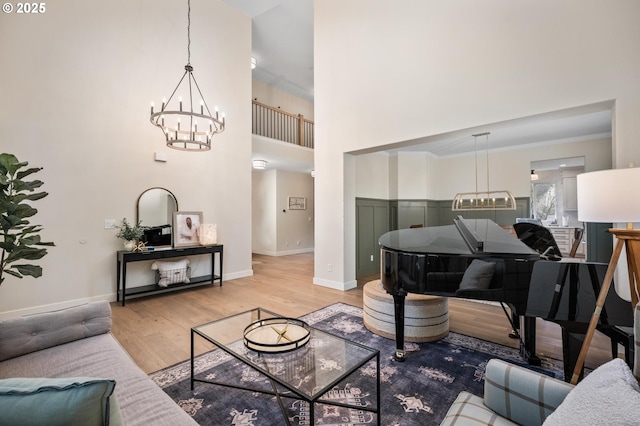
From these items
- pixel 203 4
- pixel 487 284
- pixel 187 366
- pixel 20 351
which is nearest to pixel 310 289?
pixel 187 366

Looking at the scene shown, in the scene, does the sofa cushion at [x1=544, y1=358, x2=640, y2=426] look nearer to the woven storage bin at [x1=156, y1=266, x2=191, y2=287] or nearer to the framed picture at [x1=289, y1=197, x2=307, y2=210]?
the woven storage bin at [x1=156, y1=266, x2=191, y2=287]

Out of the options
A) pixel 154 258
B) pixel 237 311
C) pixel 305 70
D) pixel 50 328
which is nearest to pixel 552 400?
pixel 50 328

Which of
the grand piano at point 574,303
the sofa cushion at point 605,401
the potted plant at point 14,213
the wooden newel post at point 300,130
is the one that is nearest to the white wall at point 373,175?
the wooden newel post at point 300,130

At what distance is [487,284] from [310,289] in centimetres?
319

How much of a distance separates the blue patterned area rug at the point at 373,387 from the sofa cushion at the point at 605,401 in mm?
A: 1055

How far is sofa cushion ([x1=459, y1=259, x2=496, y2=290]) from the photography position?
1.99m

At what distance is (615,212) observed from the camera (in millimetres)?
1662

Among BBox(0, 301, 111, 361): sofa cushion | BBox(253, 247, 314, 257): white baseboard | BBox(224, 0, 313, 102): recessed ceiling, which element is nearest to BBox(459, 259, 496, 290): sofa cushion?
BBox(0, 301, 111, 361): sofa cushion

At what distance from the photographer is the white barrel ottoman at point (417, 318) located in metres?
2.80

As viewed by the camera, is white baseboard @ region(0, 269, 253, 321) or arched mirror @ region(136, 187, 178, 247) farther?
arched mirror @ region(136, 187, 178, 247)

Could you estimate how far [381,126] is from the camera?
4289mm

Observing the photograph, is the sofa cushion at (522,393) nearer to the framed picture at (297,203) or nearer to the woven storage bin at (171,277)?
the woven storage bin at (171,277)

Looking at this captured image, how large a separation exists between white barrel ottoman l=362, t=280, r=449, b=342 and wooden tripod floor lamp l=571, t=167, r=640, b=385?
1211mm

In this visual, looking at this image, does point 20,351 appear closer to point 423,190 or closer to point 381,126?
point 381,126
